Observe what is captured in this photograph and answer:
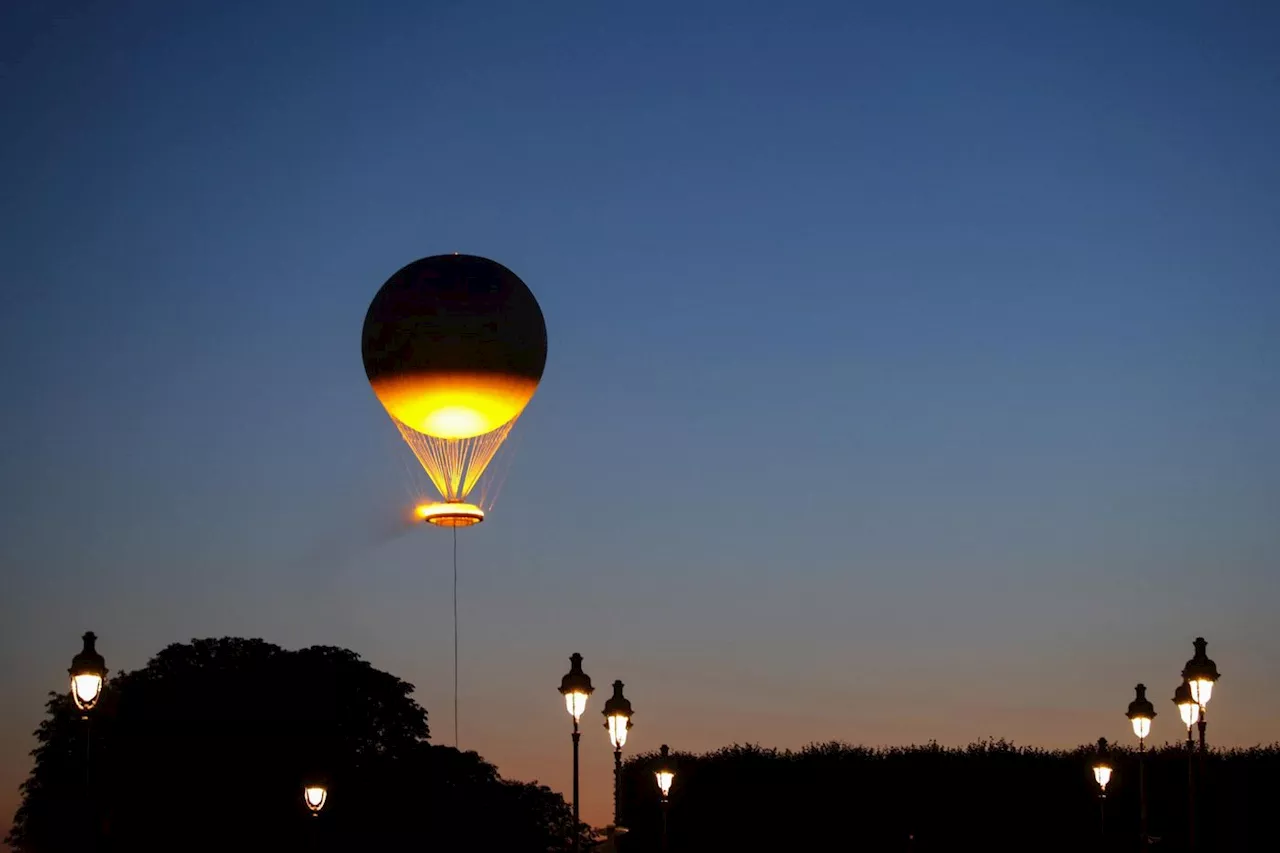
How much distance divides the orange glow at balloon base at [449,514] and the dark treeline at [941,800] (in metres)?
24.0

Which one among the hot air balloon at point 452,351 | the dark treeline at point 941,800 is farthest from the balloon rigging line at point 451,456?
the dark treeline at point 941,800

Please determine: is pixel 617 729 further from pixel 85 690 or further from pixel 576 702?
pixel 85 690

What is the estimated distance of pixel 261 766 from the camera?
67.9 meters

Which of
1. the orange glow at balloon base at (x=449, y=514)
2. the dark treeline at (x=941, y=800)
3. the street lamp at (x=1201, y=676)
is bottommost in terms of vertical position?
the dark treeline at (x=941, y=800)

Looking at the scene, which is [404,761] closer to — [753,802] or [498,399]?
[753,802]

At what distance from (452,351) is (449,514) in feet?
10.6

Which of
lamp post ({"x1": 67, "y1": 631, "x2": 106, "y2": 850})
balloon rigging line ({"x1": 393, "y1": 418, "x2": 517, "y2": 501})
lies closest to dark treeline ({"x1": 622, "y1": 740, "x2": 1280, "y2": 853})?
balloon rigging line ({"x1": 393, "y1": 418, "x2": 517, "y2": 501})

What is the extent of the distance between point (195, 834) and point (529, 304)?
33355 mm

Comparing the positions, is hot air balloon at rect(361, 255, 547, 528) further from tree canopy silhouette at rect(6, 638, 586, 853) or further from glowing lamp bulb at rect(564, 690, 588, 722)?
tree canopy silhouette at rect(6, 638, 586, 853)

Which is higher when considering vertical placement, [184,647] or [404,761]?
[184,647]

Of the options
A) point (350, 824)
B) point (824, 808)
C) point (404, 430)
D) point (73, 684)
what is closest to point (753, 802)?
point (824, 808)

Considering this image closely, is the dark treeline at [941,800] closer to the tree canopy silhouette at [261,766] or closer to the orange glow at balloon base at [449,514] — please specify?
the tree canopy silhouette at [261,766]

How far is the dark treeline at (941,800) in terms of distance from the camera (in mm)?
52750

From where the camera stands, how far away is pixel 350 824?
6850cm
